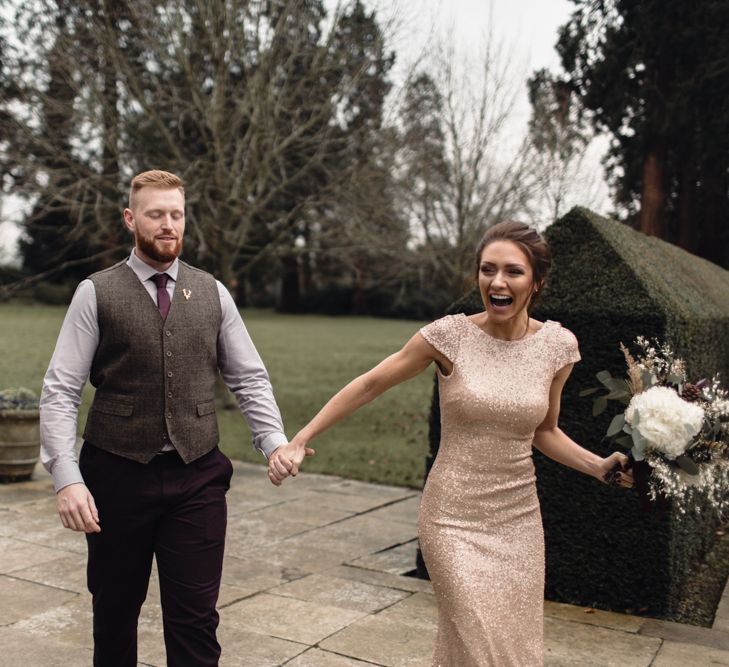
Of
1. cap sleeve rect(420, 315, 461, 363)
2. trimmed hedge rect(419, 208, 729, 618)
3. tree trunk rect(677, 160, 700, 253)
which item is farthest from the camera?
tree trunk rect(677, 160, 700, 253)

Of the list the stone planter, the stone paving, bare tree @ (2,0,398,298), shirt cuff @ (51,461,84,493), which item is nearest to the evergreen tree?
bare tree @ (2,0,398,298)

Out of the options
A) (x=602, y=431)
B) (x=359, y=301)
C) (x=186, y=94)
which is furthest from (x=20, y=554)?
(x=359, y=301)

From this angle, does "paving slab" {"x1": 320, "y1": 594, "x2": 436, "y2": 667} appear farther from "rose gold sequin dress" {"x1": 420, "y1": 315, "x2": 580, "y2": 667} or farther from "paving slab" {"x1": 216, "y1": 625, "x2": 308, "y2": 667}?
"rose gold sequin dress" {"x1": 420, "y1": 315, "x2": 580, "y2": 667}

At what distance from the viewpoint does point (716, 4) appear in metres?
14.6

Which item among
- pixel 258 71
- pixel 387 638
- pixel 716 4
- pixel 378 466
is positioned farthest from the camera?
pixel 716 4

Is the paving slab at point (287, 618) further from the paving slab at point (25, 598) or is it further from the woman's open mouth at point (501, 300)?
the woman's open mouth at point (501, 300)

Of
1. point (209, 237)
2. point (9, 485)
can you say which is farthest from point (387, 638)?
point (209, 237)

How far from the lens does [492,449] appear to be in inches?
114

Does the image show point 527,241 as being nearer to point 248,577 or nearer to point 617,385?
point 617,385

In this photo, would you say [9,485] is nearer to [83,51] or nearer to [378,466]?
[378,466]

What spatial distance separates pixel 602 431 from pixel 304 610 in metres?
1.97

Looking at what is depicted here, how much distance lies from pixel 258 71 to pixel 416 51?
290 cm

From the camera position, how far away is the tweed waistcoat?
114 inches

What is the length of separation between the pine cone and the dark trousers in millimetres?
1636
